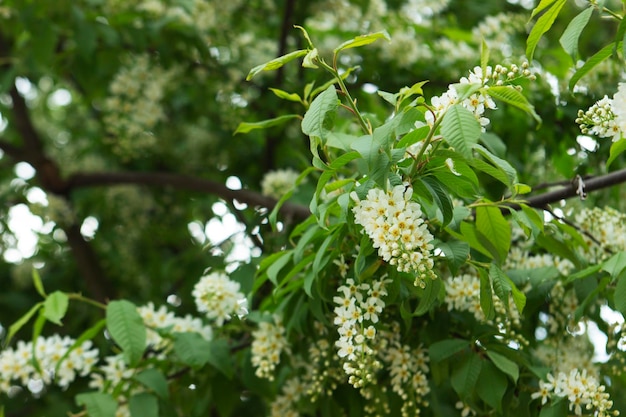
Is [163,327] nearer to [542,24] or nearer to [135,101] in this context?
[542,24]

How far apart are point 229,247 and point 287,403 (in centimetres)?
95

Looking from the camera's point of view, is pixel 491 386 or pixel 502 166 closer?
pixel 502 166

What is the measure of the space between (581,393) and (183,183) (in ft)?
6.88

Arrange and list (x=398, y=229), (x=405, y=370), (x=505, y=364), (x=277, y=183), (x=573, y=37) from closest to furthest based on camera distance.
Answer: (x=398, y=229) → (x=573, y=37) → (x=505, y=364) → (x=405, y=370) → (x=277, y=183)

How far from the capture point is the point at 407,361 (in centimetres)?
213

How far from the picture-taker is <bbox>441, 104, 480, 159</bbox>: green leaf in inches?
58.1

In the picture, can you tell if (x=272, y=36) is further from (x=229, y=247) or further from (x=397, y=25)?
(x=229, y=247)

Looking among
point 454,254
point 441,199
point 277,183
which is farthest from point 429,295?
point 277,183

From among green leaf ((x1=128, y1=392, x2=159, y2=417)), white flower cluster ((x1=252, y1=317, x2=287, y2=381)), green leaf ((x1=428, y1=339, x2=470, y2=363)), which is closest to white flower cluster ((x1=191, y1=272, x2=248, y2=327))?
white flower cluster ((x1=252, y1=317, x2=287, y2=381))

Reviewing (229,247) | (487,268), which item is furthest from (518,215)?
(229,247)

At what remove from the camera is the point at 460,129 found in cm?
150

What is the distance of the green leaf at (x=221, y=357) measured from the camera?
2.35m

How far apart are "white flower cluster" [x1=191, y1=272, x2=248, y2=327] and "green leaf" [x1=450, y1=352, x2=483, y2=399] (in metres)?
0.65

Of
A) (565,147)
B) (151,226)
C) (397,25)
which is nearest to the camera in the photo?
(565,147)
